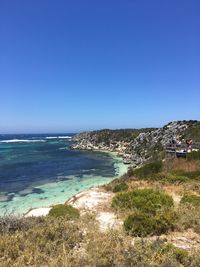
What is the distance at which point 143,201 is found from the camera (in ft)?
36.8

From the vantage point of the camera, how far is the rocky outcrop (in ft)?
144

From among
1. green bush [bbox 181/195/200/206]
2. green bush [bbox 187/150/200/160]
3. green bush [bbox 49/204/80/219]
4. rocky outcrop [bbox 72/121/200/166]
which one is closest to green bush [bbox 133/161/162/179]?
green bush [bbox 187/150/200/160]

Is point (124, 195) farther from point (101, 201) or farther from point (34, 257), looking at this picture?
point (34, 257)

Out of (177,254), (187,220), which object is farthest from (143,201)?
(177,254)

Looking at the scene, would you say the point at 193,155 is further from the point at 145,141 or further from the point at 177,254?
the point at 145,141

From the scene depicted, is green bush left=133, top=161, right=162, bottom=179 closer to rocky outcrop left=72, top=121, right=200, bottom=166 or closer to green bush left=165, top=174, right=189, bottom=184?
green bush left=165, top=174, right=189, bottom=184

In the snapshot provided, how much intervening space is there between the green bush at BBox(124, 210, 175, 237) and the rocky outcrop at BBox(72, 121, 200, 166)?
849 inches

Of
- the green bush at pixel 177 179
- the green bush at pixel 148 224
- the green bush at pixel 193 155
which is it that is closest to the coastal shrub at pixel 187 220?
the green bush at pixel 148 224

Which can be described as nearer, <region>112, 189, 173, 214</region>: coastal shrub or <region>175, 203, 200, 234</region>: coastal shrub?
<region>175, 203, 200, 234</region>: coastal shrub

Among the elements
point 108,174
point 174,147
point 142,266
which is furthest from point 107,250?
point 108,174

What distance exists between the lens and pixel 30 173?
37.0 m

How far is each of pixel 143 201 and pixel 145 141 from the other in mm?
47946

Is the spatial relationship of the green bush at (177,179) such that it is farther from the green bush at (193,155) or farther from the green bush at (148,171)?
the green bush at (193,155)

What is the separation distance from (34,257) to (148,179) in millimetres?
13448
